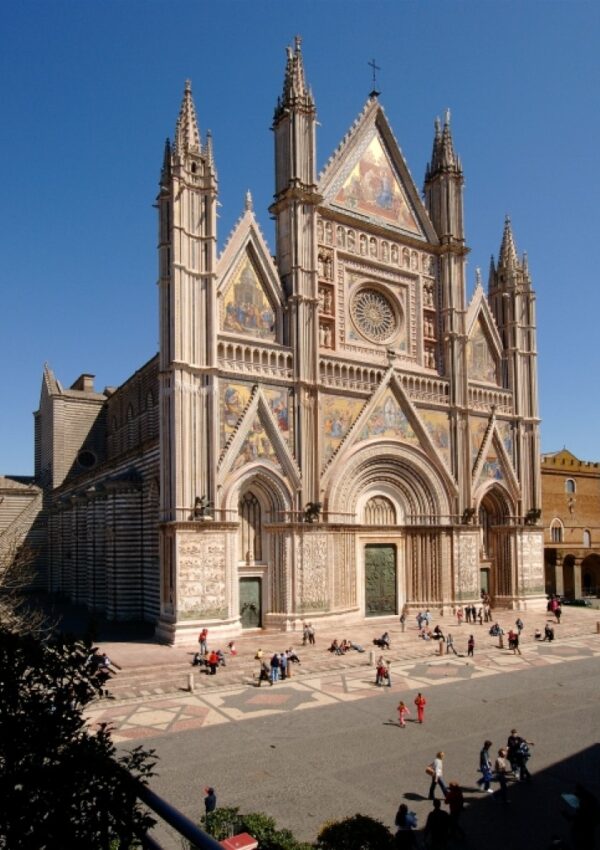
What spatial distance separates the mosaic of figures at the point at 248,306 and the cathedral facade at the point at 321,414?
104 mm

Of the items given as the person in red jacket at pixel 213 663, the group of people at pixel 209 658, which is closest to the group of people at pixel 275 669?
the group of people at pixel 209 658

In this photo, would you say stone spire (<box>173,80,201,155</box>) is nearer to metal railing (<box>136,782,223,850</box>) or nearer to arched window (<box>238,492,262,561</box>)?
arched window (<box>238,492,262,561</box>)

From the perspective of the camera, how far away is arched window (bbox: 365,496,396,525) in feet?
118

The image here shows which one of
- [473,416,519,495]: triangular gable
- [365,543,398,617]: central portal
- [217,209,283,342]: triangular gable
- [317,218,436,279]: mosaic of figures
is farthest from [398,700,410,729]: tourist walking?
[317,218,436,279]: mosaic of figures

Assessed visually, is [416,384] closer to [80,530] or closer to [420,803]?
[80,530]

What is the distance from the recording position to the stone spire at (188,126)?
1236 inches

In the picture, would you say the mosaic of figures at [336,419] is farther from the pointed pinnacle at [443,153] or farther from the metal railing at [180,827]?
the metal railing at [180,827]

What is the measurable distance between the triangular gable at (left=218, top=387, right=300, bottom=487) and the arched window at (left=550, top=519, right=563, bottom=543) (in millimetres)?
28781

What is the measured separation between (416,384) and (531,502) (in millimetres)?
11242

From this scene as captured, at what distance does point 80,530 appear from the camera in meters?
44.1

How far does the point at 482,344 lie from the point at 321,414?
13841 mm

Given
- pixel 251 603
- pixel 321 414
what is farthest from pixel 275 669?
pixel 321 414

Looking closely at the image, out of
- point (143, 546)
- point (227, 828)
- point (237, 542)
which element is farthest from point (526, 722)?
point (143, 546)

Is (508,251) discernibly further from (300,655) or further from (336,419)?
(300,655)
